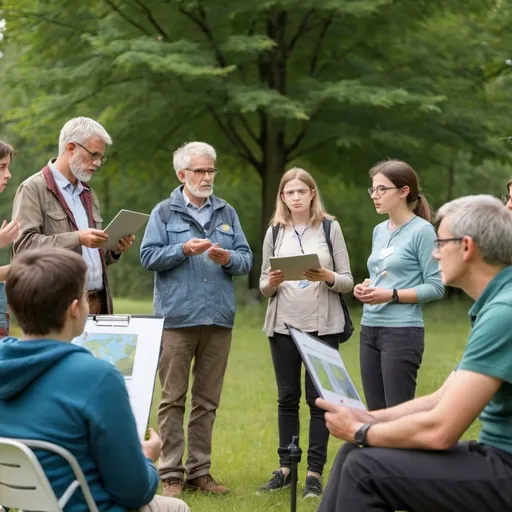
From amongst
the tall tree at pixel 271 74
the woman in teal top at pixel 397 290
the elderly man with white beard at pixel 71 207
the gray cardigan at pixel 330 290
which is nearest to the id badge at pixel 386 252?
the woman in teal top at pixel 397 290

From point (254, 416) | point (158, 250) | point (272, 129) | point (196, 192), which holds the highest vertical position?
point (272, 129)

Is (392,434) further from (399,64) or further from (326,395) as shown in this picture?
(399,64)

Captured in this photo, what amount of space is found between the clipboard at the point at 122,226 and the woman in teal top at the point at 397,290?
1.42 m

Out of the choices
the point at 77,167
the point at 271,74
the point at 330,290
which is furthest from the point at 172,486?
the point at 271,74

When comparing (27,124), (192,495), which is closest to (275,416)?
(192,495)

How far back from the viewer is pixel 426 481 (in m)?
3.58

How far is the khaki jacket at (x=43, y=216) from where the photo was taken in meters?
5.82

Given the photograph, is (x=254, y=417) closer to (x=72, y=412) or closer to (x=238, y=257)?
(x=238, y=257)

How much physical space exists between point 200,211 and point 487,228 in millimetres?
3078

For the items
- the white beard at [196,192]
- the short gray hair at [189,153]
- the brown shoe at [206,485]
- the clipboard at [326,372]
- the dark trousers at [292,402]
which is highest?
the short gray hair at [189,153]

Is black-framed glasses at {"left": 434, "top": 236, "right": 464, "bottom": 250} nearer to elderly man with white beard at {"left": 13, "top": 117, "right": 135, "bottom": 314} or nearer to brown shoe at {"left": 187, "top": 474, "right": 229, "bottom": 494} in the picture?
elderly man with white beard at {"left": 13, "top": 117, "right": 135, "bottom": 314}

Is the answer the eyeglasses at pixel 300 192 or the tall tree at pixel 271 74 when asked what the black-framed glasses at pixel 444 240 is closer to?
the eyeglasses at pixel 300 192

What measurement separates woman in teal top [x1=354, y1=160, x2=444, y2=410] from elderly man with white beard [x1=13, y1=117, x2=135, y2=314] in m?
1.63

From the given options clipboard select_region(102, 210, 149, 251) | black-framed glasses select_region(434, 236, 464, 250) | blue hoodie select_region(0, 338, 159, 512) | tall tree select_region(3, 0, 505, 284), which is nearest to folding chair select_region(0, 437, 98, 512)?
blue hoodie select_region(0, 338, 159, 512)
